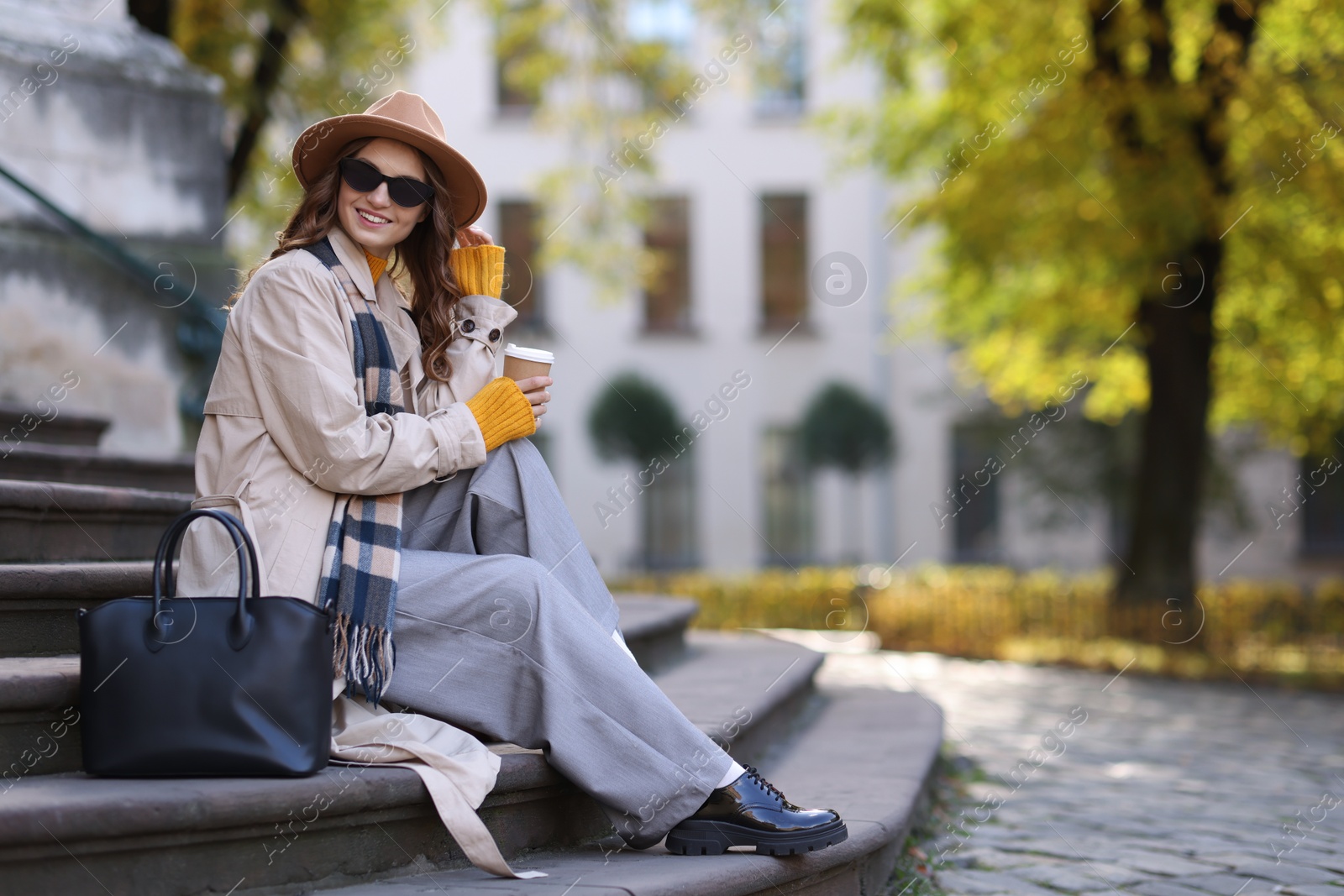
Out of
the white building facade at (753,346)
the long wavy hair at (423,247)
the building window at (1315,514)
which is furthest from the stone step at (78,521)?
the building window at (1315,514)

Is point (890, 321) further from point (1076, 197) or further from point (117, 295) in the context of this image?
point (117, 295)

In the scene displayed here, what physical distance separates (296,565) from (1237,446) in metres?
17.1

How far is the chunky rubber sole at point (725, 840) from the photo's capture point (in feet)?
9.57

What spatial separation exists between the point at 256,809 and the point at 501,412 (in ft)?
3.51

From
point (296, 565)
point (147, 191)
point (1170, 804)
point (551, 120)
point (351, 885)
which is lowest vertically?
point (1170, 804)

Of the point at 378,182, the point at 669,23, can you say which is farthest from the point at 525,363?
the point at 669,23

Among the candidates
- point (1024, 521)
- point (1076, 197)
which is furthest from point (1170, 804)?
point (1024, 521)

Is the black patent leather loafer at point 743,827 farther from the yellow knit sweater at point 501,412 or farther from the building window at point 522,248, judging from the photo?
the building window at point 522,248

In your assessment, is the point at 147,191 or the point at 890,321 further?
the point at 890,321

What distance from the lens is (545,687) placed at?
290 cm

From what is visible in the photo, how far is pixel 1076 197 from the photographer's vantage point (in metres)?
10.3

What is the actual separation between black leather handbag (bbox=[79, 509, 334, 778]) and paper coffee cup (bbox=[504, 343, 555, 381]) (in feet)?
2.99

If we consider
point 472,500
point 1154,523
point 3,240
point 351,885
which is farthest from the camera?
point 1154,523

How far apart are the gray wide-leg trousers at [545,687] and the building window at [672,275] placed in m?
19.1
